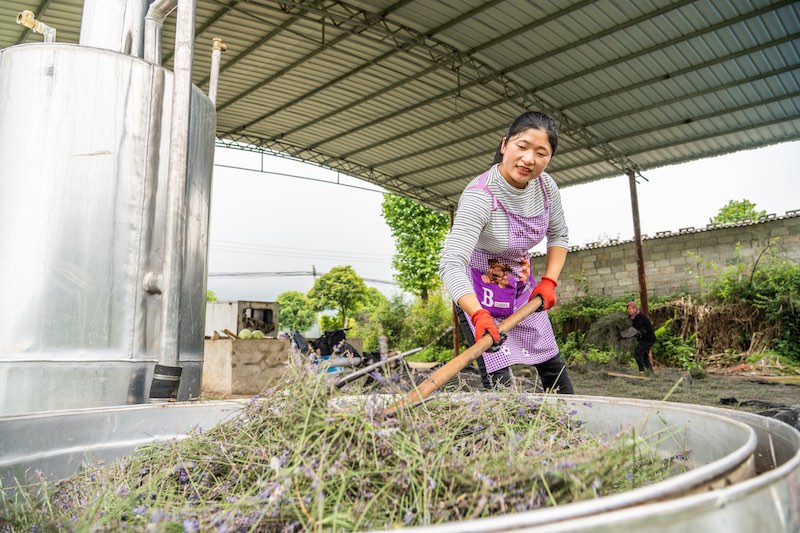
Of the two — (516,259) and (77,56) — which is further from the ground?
(77,56)

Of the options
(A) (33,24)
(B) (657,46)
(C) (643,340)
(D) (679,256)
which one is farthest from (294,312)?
(A) (33,24)

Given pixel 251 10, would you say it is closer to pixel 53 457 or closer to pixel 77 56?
pixel 77 56

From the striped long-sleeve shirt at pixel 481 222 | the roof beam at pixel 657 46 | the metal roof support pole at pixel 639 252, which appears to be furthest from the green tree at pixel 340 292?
the striped long-sleeve shirt at pixel 481 222

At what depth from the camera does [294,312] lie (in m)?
51.3

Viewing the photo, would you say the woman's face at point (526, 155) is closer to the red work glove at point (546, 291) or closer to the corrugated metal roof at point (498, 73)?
the red work glove at point (546, 291)

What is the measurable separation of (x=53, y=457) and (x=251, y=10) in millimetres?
9163

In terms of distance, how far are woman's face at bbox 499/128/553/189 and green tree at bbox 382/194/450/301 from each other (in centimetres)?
2031

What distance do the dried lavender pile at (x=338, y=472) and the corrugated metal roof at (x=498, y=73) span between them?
842 cm

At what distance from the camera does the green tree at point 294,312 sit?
1827 inches

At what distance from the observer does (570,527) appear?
0.35 metres

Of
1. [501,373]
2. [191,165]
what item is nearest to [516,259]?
[501,373]

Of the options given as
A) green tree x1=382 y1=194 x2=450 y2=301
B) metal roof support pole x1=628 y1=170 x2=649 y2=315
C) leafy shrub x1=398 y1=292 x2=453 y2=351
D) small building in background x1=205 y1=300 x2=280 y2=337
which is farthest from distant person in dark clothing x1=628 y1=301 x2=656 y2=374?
green tree x1=382 y1=194 x2=450 y2=301

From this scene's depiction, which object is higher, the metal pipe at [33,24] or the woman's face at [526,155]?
the metal pipe at [33,24]

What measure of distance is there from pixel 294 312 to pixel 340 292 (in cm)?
1809
